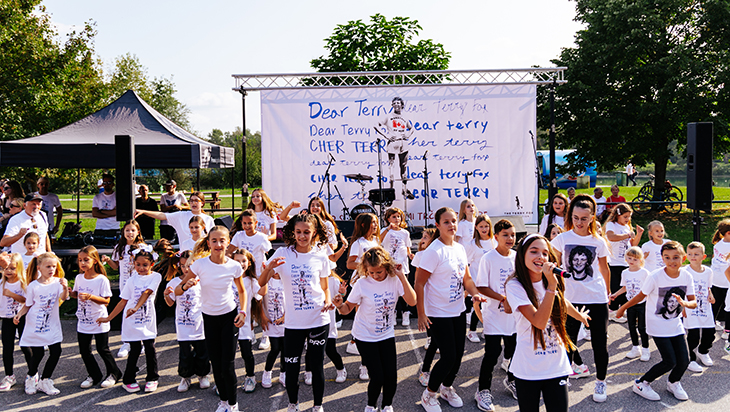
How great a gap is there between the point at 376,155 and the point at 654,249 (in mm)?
5897

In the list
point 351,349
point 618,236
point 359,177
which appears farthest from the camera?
point 359,177

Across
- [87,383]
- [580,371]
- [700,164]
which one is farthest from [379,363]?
[700,164]

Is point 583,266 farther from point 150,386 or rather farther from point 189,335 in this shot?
point 150,386

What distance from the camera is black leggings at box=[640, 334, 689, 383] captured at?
4.39 m

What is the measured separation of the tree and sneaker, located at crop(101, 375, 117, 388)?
15.4 meters

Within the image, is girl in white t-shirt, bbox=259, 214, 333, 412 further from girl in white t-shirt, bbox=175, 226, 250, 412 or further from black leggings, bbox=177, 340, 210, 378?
black leggings, bbox=177, 340, 210, 378

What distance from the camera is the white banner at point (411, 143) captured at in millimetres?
10570

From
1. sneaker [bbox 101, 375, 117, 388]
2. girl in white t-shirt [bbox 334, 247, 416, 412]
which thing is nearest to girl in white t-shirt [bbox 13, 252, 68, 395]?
sneaker [bbox 101, 375, 117, 388]

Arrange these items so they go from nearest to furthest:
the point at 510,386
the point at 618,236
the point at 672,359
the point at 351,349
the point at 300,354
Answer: the point at 300,354
the point at 672,359
the point at 510,386
the point at 351,349
the point at 618,236

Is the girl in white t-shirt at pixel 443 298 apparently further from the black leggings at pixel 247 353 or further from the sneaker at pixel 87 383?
the sneaker at pixel 87 383

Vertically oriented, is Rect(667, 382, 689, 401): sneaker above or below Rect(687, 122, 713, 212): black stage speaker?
below

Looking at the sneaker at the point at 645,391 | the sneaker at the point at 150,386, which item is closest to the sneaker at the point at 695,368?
the sneaker at the point at 645,391

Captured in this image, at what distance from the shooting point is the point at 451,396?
14.5 ft

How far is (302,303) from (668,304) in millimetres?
3268
